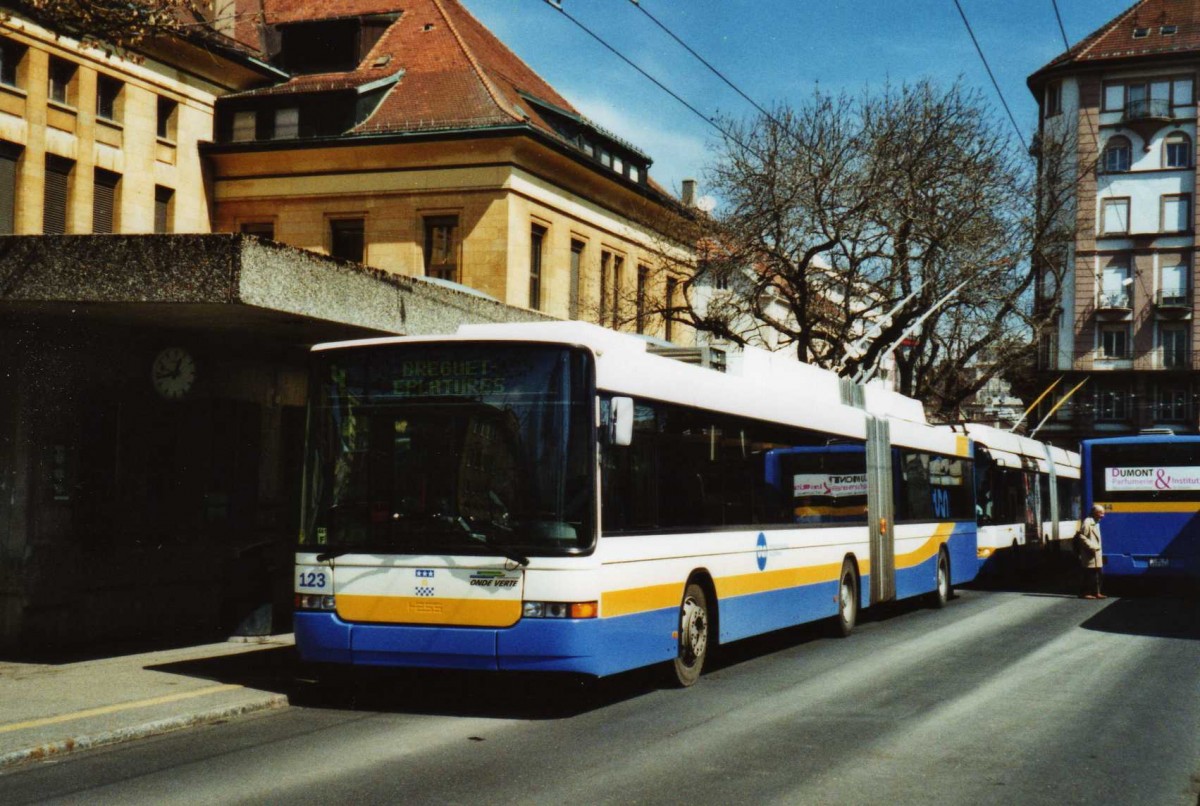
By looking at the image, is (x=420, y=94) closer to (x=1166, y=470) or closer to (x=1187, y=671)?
(x=1166, y=470)

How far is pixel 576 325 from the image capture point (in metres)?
11.4

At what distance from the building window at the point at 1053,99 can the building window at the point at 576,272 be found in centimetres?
4266

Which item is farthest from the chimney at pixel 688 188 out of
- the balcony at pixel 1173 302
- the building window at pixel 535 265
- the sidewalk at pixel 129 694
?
the sidewalk at pixel 129 694

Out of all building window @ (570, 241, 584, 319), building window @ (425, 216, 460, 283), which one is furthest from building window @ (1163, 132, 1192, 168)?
building window @ (425, 216, 460, 283)

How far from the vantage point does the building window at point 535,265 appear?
39.7 meters

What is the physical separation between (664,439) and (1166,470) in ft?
51.7

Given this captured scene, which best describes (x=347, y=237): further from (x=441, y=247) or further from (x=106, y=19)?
(x=106, y=19)

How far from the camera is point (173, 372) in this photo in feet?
52.7

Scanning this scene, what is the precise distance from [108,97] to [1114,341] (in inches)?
2090

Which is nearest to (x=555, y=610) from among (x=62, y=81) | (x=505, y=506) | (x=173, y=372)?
(x=505, y=506)

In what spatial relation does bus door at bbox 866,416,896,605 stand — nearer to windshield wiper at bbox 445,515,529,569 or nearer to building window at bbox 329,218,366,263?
windshield wiper at bbox 445,515,529,569

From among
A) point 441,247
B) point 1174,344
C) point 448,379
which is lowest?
point 448,379

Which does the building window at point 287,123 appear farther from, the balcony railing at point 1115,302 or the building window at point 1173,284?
the building window at point 1173,284

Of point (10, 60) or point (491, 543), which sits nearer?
point (491, 543)
